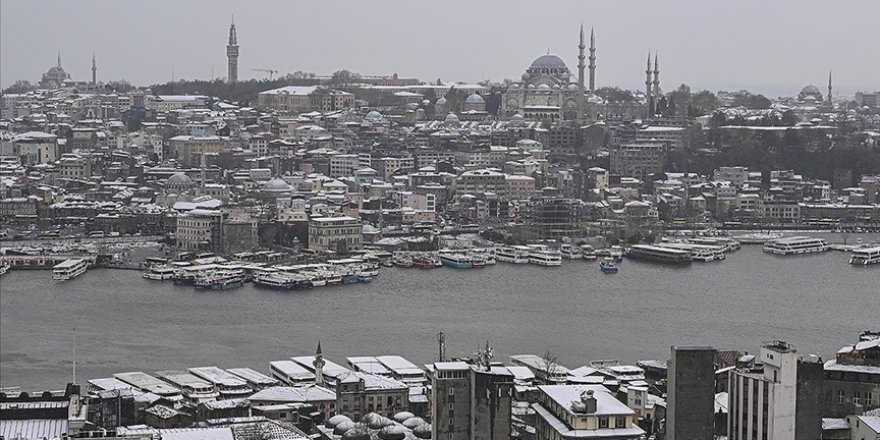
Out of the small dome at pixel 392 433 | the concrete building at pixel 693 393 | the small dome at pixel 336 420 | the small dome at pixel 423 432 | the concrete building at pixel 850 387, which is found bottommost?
the small dome at pixel 336 420

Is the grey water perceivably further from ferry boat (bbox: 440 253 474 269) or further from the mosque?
the mosque

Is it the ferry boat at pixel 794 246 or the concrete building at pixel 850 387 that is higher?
the concrete building at pixel 850 387

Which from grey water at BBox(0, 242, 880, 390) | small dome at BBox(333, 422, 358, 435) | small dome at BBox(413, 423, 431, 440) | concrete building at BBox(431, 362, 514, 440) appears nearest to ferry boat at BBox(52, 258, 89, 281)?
grey water at BBox(0, 242, 880, 390)

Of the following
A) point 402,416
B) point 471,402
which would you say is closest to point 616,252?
point 402,416

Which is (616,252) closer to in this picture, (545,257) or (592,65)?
(545,257)

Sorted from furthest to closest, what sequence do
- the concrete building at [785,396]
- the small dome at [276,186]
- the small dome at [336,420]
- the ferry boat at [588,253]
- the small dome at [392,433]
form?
the small dome at [276,186], the ferry boat at [588,253], the small dome at [336,420], the small dome at [392,433], the concrete building at [785,396]

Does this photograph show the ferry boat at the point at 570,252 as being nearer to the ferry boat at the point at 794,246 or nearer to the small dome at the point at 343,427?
the ferry boat at the point at 794,246

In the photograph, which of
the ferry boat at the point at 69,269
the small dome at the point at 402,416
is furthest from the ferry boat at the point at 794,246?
the small dome at the point at 402,416

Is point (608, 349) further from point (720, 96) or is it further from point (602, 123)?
point (720, 96)
